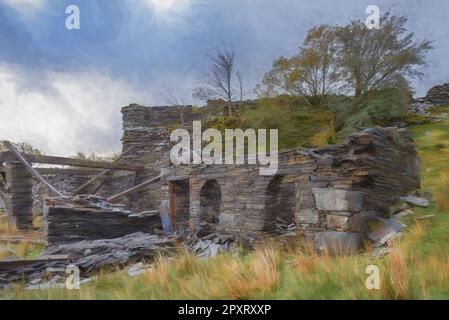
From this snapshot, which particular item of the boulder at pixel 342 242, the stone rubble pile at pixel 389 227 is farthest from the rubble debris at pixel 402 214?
the boulder at pixel 342 242

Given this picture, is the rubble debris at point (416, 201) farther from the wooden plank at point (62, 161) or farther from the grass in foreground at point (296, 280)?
the wooden plank at point (62, 161)

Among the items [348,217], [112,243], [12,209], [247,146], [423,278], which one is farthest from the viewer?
[247,146]

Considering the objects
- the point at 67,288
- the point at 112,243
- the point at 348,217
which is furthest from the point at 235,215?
the point at 67,288

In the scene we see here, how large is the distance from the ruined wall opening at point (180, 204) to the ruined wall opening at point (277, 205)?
10.2 feet

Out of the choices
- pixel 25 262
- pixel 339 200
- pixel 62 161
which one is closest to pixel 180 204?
pixel 62 161

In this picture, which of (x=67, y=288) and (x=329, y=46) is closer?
(x=67, y=288)

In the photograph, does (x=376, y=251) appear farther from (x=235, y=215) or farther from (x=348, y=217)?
(x=235, y=215)

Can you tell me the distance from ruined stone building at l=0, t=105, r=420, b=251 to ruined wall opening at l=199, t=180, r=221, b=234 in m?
0.03

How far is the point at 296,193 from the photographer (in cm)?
969

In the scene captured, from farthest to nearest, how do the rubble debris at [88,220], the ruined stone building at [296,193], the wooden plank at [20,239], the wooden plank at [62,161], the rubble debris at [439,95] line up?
the rubble debris at [439,95], the wooden plank at [62,161], the wooden plank at [20,239], the rubble debris at [88,220], the ruined stone building at [296,193]

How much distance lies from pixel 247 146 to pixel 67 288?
1292cm

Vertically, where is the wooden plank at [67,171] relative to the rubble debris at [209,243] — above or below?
above

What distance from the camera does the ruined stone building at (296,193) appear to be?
321 inches
